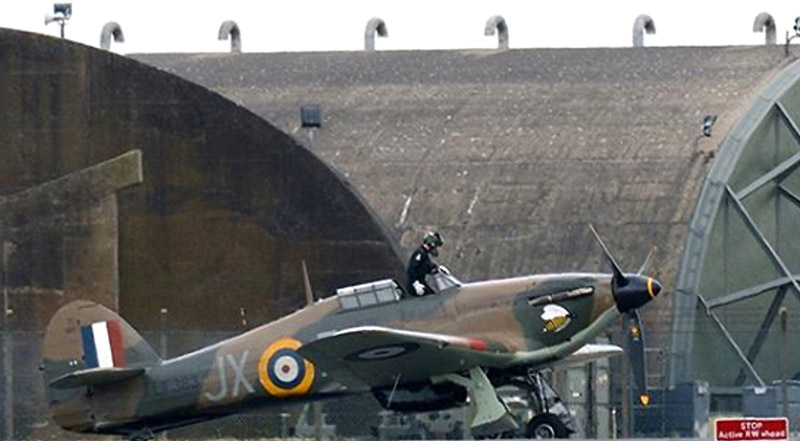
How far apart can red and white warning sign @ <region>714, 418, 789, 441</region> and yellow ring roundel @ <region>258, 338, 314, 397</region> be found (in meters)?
9.72

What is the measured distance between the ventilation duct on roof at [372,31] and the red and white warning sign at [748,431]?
4115 centimetres

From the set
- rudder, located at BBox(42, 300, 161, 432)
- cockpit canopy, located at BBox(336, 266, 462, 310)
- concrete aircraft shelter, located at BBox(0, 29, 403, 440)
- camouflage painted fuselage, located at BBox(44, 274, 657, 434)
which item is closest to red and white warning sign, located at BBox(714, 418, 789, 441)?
camouflage painted fuselage, located at BBox(44, 274, 657, 434)

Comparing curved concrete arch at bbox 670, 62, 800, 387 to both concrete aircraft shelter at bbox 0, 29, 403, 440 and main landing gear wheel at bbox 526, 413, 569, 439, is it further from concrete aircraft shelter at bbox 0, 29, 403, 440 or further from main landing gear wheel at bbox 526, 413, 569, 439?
main landing gear wheel at bbox 526, 413, 569, 439

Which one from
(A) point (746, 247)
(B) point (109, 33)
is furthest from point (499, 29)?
(A) point (746, 247)

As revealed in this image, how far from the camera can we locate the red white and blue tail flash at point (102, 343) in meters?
35.9

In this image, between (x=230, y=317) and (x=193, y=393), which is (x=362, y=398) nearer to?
(x=230, y=317)

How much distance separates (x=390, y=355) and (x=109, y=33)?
3320 centimetres

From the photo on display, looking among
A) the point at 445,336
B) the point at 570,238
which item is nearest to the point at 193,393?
the point at 445,336

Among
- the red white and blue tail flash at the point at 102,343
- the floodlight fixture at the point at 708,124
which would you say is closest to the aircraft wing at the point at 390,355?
the red white and blue tail flash at the point at 102,343

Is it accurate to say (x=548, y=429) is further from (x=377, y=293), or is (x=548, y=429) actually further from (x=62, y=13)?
(x=62, y=13)

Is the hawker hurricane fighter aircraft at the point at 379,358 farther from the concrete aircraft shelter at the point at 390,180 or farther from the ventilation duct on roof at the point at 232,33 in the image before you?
the ventilation duct on roof at the point at 232,33

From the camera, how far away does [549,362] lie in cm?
3500

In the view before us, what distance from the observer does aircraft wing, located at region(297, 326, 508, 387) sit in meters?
34.0

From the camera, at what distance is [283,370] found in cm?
3519
